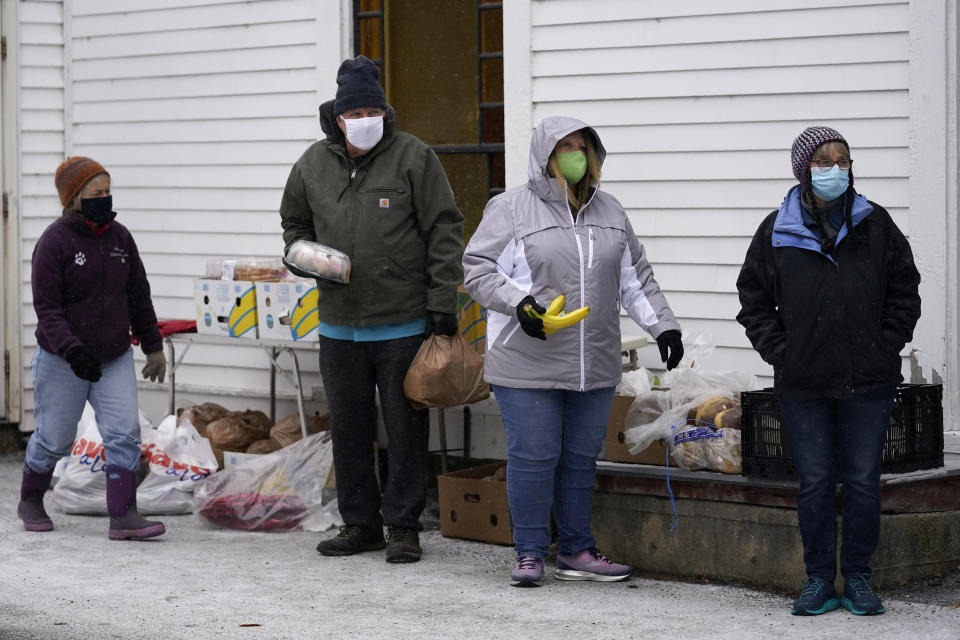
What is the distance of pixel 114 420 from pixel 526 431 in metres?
2.39

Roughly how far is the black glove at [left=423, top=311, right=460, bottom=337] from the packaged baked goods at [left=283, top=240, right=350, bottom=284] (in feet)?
1.45

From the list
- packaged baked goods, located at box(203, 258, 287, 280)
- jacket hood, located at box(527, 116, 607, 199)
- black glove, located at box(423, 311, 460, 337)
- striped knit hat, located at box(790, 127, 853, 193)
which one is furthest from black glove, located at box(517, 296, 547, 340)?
packaged baked goods, located at box(203, 258, 287, 280)

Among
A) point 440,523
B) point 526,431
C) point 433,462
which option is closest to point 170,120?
point 433,462

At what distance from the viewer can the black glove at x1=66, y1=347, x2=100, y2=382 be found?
7.35 meters

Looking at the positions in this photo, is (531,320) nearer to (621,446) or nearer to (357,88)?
(621,446)

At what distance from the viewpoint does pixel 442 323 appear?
277 inches

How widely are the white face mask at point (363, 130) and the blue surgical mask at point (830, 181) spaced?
224cm

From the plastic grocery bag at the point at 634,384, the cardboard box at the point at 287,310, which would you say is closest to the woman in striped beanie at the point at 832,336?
the plastic grocery bag at the point at 634,384

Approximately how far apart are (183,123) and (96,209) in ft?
9.01

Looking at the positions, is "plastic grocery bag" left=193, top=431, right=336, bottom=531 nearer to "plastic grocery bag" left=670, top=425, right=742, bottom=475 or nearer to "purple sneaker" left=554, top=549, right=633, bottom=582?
"purple sneaker" left=554, top=549, right=633, bottom=582

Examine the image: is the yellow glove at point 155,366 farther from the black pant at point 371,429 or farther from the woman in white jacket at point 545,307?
the woman in white jacket at point 545,307

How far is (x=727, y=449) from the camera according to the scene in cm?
655

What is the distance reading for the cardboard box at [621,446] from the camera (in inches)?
271

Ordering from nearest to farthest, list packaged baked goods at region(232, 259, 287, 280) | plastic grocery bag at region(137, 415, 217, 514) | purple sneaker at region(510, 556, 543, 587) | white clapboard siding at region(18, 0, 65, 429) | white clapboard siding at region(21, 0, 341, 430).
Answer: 1. purple sneaker at region(510, 556, 543, 587)
2. plastic grocery bag at region(137, 415, 217, 514)
3. packaged baked goods at region(232, 259, 287, 280)
4. white clapboard siding at region(21, 0, 341, 430)
5. white clapboard siding at region(18, 0, 65, 429)
